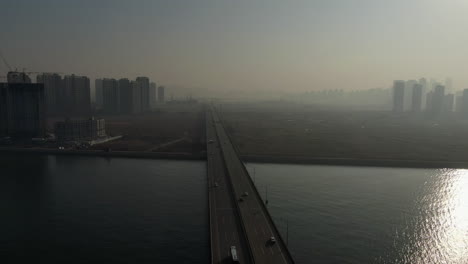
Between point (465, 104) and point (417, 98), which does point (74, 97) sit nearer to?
point (417, 98)

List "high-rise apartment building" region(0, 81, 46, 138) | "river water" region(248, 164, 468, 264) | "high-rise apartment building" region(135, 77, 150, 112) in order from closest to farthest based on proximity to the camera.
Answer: "river water" region(248, 164, 468, 264)
"high-rise apartment building" region(0, 81, 46, 138)
"high-rise apartment building" region(135, 77, 150, 112)

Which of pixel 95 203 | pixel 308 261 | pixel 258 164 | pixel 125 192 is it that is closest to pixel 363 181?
pixel 258 164

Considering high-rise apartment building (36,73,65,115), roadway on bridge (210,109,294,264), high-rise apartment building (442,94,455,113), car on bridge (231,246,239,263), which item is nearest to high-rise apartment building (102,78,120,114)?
high-rise apartment building (36,73,65,115)

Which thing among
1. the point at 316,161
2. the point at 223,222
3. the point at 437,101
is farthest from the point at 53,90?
the point at 437,101

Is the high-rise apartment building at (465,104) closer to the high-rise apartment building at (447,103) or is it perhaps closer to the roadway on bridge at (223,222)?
the high-rise apartment building at (447,103)

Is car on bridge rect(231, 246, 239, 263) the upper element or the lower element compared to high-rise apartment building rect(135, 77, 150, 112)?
lower

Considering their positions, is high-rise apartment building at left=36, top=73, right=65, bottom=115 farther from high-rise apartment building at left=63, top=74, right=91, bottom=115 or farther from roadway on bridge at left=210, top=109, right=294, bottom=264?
roadway on bridge at left=210, top=109, right=294, bottom=264
